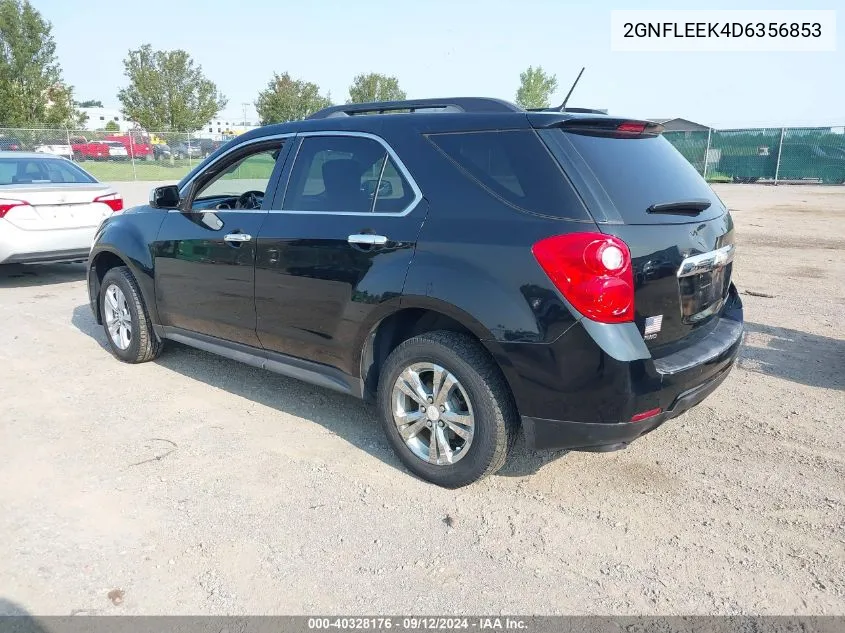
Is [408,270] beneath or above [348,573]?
above

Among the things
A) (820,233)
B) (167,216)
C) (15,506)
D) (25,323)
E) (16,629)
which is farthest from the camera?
(820,233)

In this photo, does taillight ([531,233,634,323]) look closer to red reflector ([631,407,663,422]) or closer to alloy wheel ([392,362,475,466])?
red reflector ([631,407,663,422])

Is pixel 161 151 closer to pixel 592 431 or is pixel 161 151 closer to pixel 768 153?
pixel 768 153

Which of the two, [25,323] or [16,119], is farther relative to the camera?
[16,119]

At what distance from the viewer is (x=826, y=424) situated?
13.3 feet

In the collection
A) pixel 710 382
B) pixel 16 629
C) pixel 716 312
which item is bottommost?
pixel 16 629

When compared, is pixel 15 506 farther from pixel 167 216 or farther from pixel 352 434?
pixel 167 216

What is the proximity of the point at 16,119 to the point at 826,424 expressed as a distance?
41813 millimetres

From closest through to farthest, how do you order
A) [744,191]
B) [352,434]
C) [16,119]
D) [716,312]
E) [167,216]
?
[716,312] < [352,434] < [167,216] < [744,191] < [16,119]

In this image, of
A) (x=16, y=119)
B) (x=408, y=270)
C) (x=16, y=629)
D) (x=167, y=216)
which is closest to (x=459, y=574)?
(x=408, y=270)

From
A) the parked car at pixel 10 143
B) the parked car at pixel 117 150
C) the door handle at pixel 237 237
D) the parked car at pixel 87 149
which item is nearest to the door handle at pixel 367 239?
the door handle at pixel 237 237

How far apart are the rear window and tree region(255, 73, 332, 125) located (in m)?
47.1

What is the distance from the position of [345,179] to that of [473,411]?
151 cm

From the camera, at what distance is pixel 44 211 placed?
7895 mm
